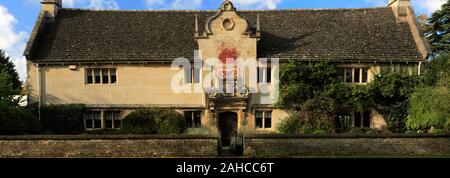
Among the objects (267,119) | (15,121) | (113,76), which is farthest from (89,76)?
(267,119)

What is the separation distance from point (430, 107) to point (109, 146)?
15768 millimetres

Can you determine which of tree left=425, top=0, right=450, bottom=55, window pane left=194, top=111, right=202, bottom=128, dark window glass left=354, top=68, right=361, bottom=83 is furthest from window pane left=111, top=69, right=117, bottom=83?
tree left=425, top=0, right=450, bottom=55

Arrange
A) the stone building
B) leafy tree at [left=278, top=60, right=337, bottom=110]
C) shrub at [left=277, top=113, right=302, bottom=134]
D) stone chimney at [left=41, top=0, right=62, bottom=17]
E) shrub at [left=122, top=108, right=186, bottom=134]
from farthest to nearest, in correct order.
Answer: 1. stone chimney at [left=41, top=0, right=62, bottom=17]
2. the stone building
3. leafy tree at [left=278, top=60, right=337, bottom=110]
4. shrub at [left=122, top=108, right=186, bottom=134]
5. shrub at [left=277, top=113, right=302, bottom=134]

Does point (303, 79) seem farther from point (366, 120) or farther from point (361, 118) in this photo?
point (366, 120)

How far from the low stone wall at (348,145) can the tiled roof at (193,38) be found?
800 cm

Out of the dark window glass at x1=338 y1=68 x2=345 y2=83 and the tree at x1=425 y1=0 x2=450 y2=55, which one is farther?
the tree at x1=425 y1=0 x2=450 y2=55

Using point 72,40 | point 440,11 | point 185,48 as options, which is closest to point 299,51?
point 185,48

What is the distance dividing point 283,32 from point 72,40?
46.4 feet

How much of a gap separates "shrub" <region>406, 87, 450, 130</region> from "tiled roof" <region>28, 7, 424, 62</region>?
183 inches

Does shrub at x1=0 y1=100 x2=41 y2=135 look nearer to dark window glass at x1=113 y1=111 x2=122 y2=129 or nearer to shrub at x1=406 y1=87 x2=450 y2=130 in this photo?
dark window glass at x1=113 y1=111 x2=122 y2=129

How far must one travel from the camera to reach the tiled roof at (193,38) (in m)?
27.4

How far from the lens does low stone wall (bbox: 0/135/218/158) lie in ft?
63.8

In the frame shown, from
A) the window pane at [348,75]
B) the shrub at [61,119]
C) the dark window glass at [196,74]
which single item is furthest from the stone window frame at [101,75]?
the window pane at [348,75]

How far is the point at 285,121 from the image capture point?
26297 millimetres
